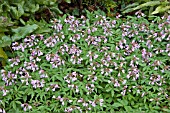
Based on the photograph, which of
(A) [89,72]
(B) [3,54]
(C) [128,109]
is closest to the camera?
(C) [128,109]

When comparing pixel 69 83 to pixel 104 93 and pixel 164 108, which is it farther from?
pixel 164 108

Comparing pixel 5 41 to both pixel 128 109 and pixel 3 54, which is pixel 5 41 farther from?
pixel 128 109

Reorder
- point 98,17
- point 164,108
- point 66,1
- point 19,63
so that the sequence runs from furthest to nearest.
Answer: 1. point 66,1
2. point 98,17
3. point 19,63
4. point 164,108

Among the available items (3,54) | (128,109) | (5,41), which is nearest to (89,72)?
(128,109)

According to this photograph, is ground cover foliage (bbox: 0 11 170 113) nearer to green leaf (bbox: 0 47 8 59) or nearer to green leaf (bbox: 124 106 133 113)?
green leaf (bbox: 124 106 133 113)

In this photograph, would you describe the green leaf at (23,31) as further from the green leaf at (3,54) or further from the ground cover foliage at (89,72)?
the green leaf at (3,54)

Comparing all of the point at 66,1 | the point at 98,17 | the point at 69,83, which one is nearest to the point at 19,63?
the point at 69,83

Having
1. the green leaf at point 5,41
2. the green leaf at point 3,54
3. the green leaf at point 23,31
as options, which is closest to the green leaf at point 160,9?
the green leaf at point 23,31
